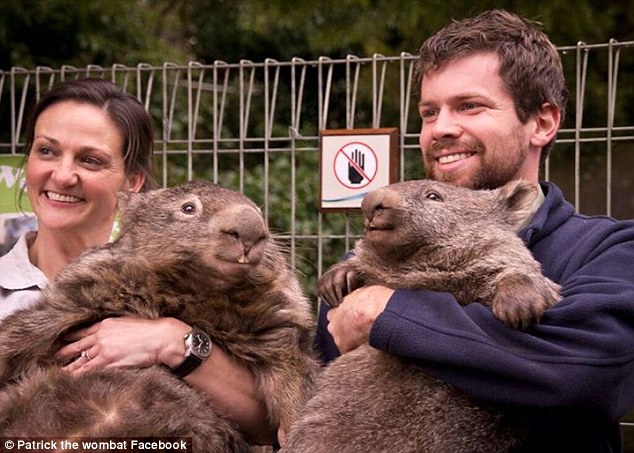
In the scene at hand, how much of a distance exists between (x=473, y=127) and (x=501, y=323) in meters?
0.74

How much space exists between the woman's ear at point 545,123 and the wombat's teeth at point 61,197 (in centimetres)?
177

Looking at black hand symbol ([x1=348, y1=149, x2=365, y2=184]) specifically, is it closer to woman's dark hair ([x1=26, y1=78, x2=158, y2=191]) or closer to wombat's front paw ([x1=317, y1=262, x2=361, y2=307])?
woman's dark hair ([x1=26, y1=78, x2=158, y2=191])

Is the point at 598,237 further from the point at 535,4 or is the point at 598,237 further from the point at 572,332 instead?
the point at 535,4

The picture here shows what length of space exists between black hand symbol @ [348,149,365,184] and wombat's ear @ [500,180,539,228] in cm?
209

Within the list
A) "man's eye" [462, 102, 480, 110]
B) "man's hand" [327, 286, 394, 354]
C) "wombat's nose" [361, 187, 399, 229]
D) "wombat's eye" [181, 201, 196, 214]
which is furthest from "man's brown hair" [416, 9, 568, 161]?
"wombat's eye" [181, 201, 196, 214]

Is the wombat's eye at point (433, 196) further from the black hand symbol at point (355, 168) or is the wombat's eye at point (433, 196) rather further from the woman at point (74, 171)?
the black hand symbol at point (355, 168)

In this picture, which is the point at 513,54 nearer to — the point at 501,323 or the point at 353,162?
the point at 501,323

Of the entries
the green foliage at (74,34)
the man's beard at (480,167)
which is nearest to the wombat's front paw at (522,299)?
the man's beard at (480,167)

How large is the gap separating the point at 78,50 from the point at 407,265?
828cm

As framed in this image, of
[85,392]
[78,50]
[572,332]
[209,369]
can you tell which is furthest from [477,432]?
[78,50]

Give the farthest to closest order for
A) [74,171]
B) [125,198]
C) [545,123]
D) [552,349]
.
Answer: [74,171] → [125,198] → [545,123] → [552,349]

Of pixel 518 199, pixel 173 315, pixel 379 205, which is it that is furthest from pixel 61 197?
pixel 518 199

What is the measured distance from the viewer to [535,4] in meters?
5.92

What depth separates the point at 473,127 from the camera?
9.66 ft
